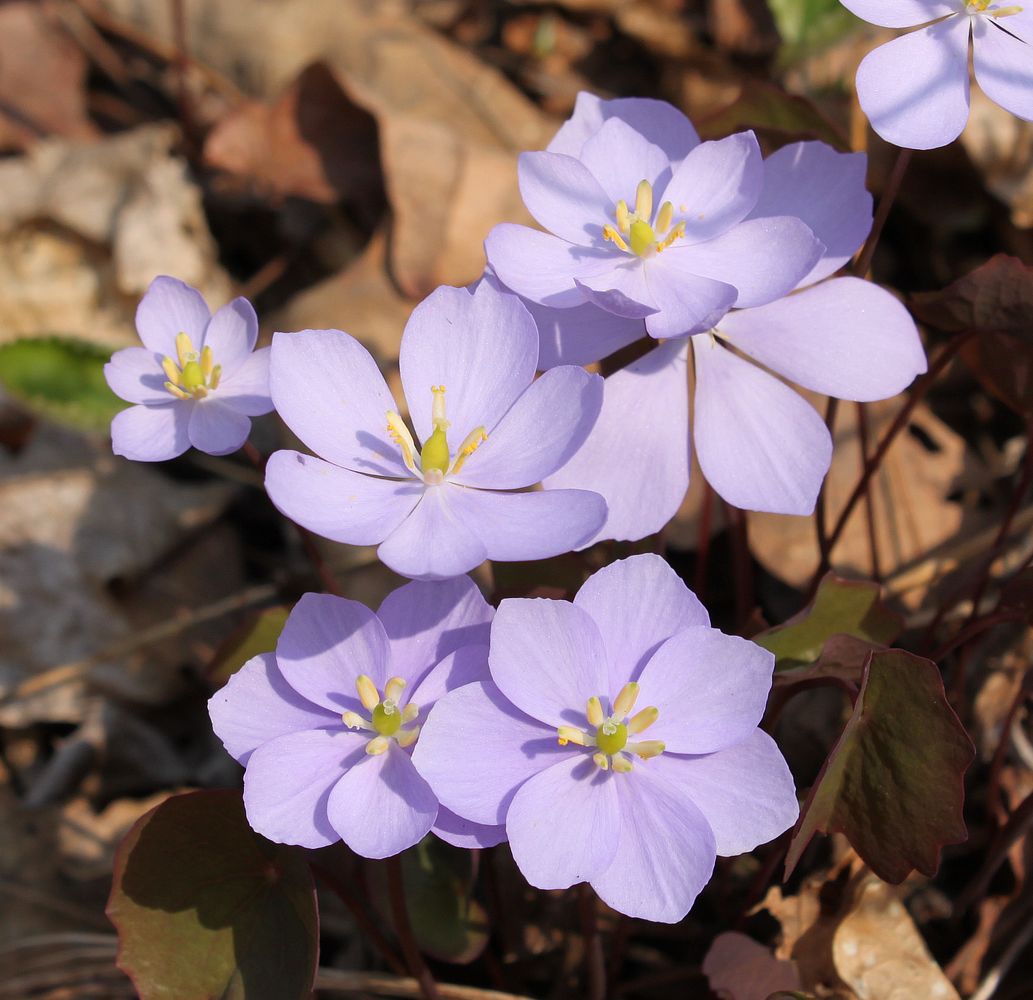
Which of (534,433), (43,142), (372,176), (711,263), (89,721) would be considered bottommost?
(89,721)

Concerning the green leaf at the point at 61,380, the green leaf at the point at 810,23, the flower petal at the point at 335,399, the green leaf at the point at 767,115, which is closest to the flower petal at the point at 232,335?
the flower petal at the point at 335,399

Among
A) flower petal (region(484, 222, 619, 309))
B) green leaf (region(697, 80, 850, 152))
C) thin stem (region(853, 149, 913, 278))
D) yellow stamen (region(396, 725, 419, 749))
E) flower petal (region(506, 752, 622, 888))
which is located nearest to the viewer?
flower petal (region(506, 752, 622, 888))

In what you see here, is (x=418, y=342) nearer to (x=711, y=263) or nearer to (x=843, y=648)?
(x=711, y=263)

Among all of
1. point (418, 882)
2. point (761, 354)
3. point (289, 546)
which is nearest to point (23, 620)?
point (289, 546)

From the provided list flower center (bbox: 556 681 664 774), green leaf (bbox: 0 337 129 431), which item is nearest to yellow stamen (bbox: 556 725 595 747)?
flower center (bbox: 556 681 664 774)

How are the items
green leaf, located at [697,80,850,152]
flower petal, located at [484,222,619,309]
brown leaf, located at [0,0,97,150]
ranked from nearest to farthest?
flower petal, located at [484,222,619,309] → green leaf, located at [697,80,850,152] → brown leaf, located at [0,0,97,150]

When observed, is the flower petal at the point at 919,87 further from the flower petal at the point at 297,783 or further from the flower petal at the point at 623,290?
the flower petal at the point at 297,783

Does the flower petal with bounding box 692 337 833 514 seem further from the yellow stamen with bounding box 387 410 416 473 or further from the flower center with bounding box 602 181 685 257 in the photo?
the yellow stamen with bounding box 387 410 416 473
